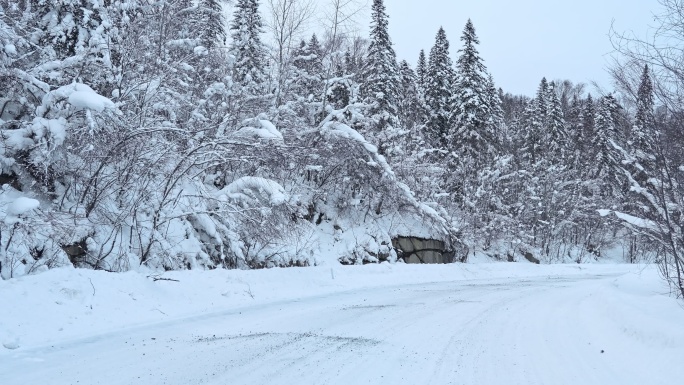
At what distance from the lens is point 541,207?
3759 centimetres

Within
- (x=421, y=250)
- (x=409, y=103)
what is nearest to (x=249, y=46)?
(x=409, y=103)

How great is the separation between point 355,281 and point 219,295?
503cm

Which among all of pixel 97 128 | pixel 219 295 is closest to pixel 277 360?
pixel 219 295

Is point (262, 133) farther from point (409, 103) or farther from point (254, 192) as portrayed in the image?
point (409, 103)

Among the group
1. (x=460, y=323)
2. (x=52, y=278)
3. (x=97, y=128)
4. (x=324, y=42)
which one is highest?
(x=324, y=42)

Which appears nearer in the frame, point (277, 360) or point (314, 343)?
point (277, 360)

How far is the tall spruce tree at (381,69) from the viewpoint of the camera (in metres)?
27.4

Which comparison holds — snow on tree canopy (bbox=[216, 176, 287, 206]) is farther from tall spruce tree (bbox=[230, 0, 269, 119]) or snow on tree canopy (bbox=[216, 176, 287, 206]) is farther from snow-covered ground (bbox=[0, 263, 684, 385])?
tall spruce tree (bbox=[230, 0, 269, 119])

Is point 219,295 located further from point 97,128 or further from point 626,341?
point 626,341

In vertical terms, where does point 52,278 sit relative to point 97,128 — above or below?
below

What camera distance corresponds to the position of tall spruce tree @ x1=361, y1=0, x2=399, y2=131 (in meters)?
27.4

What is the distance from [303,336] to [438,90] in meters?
33.4

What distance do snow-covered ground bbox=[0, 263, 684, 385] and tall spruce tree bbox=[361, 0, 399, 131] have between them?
60.1 ft

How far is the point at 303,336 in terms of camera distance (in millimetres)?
6387
